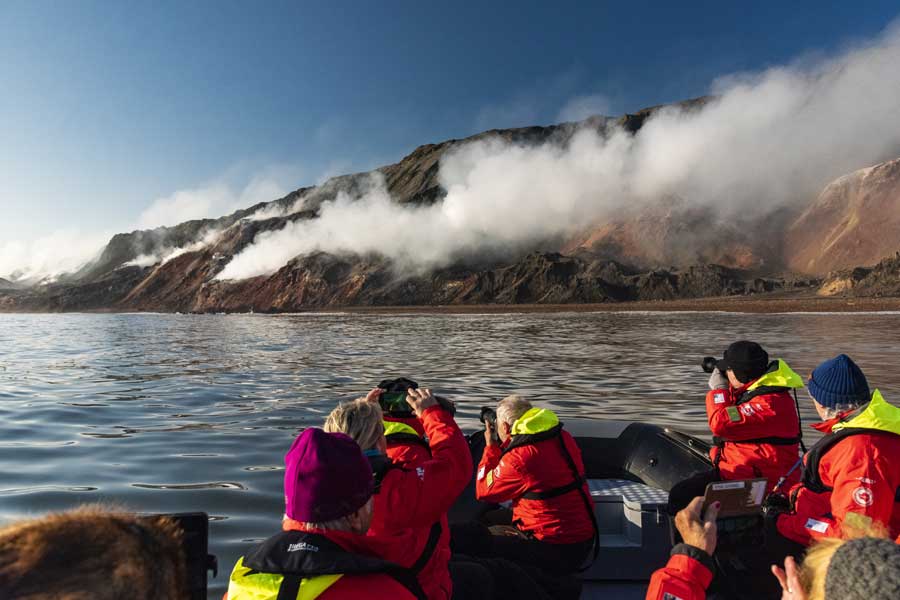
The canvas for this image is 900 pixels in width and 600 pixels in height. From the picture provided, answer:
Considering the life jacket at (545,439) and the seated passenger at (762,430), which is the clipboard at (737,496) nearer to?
the life jacket at (545,439)

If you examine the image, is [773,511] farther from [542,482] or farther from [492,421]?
[492,421]

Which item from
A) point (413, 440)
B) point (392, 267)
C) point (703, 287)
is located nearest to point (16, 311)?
point (392, 267)

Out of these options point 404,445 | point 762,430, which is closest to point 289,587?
point 404,445

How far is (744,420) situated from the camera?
17.9 ft

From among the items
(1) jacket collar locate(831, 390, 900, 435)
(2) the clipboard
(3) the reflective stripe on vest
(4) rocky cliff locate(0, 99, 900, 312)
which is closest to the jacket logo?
(3) the reflective stripe on vest

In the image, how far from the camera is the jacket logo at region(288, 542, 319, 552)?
2.27 meters

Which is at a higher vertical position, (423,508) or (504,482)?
(423,508)

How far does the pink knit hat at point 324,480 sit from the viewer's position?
8.10 ft

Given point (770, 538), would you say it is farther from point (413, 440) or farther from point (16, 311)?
point (16, 311)

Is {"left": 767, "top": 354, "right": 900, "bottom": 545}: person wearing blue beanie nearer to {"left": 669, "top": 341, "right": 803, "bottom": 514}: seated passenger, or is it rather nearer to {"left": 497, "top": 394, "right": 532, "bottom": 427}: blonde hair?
{"left": 669, "top": 341, "right": 803, "bottom": 514}: seated passenger

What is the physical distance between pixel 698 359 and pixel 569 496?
22507mm

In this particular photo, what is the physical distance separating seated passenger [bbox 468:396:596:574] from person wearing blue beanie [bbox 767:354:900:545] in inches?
58.2

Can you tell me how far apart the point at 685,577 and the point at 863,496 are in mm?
1541

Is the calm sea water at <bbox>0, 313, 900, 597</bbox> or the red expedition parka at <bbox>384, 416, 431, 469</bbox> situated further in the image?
the calm sea water at <bbox>0, 313, 900, 597</bbox>
